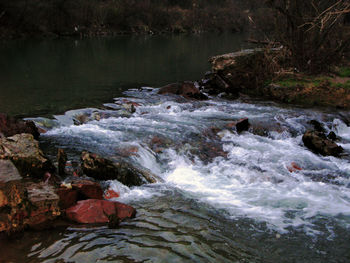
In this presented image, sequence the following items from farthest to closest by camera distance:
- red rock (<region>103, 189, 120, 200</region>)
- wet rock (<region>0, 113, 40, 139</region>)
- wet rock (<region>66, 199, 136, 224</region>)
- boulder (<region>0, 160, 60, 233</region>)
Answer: wet rock (<region>0, 113, 40, 139</region>) → red rock (<region>103, 189, 120, 200</region>) → wet rock (<region>66, 199, 136, 224</region>) → boulder (<region>0, 160, 60, 233</region>)

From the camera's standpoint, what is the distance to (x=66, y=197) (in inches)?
197

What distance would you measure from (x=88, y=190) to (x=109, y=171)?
3.23ft

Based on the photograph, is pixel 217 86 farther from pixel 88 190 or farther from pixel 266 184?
pixel 88 190

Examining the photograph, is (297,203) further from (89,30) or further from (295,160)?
(89,30)

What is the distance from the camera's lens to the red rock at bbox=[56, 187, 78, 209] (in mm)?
4946

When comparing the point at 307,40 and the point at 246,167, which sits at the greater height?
the point at 307,40

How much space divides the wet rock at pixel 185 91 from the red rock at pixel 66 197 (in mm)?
8960

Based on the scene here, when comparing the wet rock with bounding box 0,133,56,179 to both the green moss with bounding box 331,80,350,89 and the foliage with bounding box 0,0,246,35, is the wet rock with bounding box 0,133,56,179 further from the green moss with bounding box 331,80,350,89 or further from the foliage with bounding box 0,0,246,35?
the foliage with bounding box 0,0,246,35

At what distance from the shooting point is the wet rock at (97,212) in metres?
4.83

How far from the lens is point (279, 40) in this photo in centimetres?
1594

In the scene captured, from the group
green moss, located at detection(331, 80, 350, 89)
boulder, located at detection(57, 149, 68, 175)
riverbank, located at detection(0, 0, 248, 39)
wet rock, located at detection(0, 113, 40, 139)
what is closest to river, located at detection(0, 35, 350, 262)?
wet rock, located at detection(0, 113, 40, 139)

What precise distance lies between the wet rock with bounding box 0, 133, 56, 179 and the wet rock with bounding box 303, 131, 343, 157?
6.23m

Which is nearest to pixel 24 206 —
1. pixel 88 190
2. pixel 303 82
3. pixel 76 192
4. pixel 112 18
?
pixel 76 192

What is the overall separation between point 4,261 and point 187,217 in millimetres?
2464
